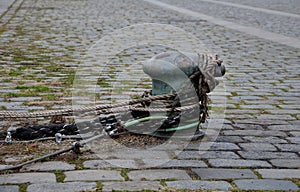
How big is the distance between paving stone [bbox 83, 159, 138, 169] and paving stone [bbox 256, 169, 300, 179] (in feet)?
2.56

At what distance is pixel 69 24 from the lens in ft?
41.2

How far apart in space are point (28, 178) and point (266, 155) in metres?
1.58

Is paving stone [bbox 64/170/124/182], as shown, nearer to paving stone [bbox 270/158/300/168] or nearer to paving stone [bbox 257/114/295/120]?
paving stone [bbox 270/158/300/168]

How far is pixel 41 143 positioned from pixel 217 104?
2104 millimetres

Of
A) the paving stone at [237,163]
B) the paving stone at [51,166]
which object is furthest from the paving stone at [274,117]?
the paving stone at [51,166]

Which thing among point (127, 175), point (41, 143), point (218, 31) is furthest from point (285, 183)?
point (218, 31)

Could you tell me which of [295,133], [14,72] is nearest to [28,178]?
[295,133]

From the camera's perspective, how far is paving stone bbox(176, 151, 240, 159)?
370cm

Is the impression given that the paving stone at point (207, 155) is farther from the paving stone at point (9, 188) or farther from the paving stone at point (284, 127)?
the paving stone at point (9, 188)

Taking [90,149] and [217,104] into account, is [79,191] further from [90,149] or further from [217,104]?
[217,104]

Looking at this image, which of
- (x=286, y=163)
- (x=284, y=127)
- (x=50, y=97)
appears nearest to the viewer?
(x=286, y=163)

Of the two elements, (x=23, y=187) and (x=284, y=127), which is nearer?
(x=23, y=187)

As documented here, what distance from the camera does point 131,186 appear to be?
311 centimetres

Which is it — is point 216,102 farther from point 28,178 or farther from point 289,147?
point 28,178
